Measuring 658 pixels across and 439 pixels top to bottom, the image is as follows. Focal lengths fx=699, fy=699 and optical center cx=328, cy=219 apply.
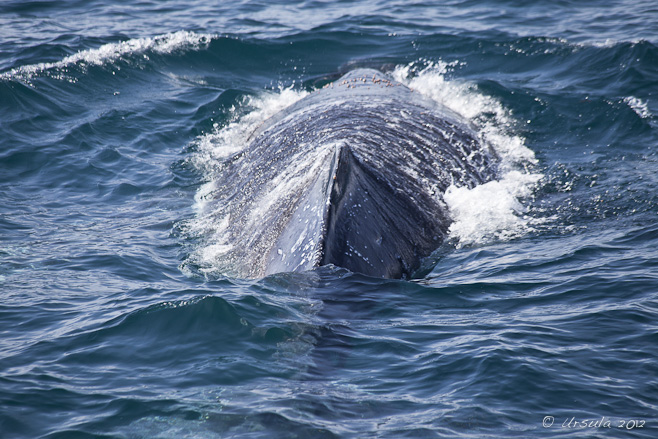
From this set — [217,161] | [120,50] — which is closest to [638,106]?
[217,161]

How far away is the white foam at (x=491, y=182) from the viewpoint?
9422 mm

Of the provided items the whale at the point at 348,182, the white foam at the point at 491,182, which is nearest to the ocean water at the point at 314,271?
the white foam at the point at 491,182

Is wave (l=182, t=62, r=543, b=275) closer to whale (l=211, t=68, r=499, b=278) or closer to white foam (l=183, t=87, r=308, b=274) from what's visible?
white foam (l=183, t=87, r=308, b=274)

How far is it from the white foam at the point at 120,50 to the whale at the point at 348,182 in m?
6.98

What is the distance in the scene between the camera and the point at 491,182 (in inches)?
427

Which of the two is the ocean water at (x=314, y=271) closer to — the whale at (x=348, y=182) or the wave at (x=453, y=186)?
the wave at (x=453, y=186)

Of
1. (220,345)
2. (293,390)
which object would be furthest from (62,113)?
(293,390)

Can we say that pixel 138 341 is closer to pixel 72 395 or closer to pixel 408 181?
pixel 72 395

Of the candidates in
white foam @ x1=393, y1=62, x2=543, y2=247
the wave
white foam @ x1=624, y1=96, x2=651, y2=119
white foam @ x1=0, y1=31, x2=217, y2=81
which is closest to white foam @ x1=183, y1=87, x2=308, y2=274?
→ the wave

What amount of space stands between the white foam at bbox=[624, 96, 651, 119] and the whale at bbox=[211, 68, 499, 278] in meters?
3.73

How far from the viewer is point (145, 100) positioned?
→ 16.3 meters

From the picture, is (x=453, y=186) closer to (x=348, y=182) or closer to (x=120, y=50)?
(x=348, y=182)

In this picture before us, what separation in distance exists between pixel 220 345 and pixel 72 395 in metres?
1.39

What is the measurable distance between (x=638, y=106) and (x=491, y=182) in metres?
5.45
